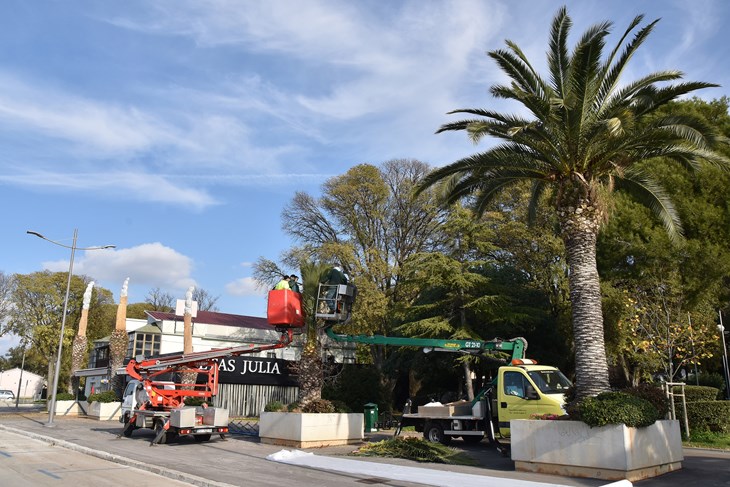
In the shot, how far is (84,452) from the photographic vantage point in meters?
16.2

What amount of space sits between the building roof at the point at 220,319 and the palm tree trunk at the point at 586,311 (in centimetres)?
3499

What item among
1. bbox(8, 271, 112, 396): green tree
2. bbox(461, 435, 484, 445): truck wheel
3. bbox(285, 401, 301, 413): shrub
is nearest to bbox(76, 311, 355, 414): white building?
bbox(8, 271, 112, 396): green tree

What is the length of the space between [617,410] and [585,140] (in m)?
6.50

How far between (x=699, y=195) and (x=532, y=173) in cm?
1285

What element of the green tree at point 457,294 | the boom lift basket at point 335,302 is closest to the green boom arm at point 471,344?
the boom lift basket at point 335,302

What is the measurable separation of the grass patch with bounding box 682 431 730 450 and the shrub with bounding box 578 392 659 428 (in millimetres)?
7334

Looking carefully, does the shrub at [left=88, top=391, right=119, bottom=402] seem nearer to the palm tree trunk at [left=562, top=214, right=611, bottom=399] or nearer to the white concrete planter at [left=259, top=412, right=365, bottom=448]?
the white concrete planter at [left=259, top=412, right=365, bottom=448]

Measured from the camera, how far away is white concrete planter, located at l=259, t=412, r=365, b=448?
695 inches

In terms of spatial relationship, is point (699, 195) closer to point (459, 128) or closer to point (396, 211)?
point (459, 128)

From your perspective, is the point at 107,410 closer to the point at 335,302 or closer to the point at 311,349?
the point at 311,349

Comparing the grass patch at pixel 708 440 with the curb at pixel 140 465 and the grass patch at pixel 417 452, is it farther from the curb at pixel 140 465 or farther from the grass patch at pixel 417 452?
the curb at pixel 140 465

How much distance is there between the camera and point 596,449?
11.4m

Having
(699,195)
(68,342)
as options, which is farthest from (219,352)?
(68,342)

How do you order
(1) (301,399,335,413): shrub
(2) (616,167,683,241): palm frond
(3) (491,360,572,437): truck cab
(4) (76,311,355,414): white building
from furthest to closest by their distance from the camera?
(4) (76,311,355,414): white building < (1) (301,399,335,413): shrub < (2) (616,167,683,241): palm frond < (3) (491,360,572,437): truck cab
